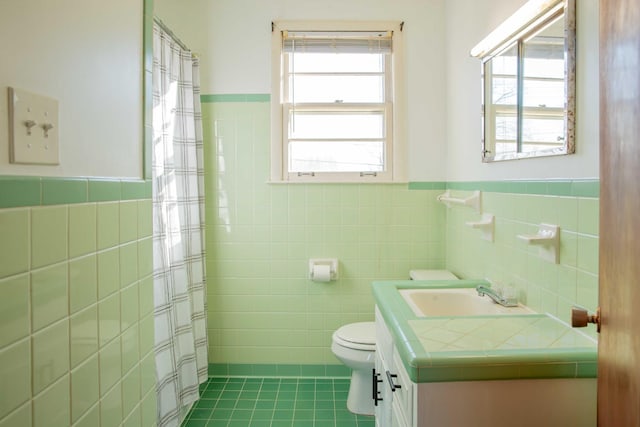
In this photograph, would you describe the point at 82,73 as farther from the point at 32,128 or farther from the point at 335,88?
the point at 335,88

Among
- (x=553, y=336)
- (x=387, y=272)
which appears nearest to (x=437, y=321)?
(x=553, y=336)

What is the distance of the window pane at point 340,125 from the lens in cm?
291

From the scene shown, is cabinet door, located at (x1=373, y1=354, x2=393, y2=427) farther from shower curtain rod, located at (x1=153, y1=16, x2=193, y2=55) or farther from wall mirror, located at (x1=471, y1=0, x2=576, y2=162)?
A: shower curtain rod, located at (x1=153, y1=16, x2=193, y2=55)

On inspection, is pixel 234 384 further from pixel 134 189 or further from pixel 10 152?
pixel 10 152

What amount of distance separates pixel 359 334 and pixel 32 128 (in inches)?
81.0

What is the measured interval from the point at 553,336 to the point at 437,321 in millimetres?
348

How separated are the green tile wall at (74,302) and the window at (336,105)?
5.86ft

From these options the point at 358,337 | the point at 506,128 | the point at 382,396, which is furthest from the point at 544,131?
the point at 358,337

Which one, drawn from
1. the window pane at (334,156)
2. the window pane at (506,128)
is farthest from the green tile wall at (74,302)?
the window pane at (334,156)

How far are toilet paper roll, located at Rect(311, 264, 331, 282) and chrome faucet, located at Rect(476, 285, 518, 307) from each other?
3.60 ft

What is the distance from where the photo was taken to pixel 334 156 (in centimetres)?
291

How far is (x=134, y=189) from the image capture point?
3.61ft

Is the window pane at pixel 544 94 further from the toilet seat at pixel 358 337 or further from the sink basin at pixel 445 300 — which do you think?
the toilet seat at pixel 358 337

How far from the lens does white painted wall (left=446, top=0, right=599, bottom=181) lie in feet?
4.40
